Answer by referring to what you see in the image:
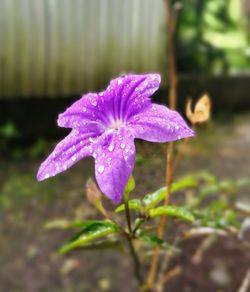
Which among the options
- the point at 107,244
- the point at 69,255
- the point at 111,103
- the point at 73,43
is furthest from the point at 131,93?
the point at 73,43

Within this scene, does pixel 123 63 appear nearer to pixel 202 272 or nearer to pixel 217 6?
pixel 217 6

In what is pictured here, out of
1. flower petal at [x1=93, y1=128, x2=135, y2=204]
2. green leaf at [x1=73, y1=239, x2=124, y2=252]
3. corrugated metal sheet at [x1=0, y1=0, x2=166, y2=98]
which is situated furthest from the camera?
corrugated metal sheet at [x1=0, y1=0, x2=166, y2=98]

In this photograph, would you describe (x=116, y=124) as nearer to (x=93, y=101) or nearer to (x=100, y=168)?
(x=93, y=101)

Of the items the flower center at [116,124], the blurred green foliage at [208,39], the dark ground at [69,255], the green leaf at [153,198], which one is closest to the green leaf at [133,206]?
the green leaf at [153,198]

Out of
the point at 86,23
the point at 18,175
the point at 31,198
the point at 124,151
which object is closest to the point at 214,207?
the point at 124,151

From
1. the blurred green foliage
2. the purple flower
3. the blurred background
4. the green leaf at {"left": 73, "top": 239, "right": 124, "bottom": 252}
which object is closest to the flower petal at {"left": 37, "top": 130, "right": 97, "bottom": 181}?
the purple flower

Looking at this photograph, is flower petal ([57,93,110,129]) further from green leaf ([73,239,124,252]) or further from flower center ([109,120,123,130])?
green leaf ([73,239,124,252])
